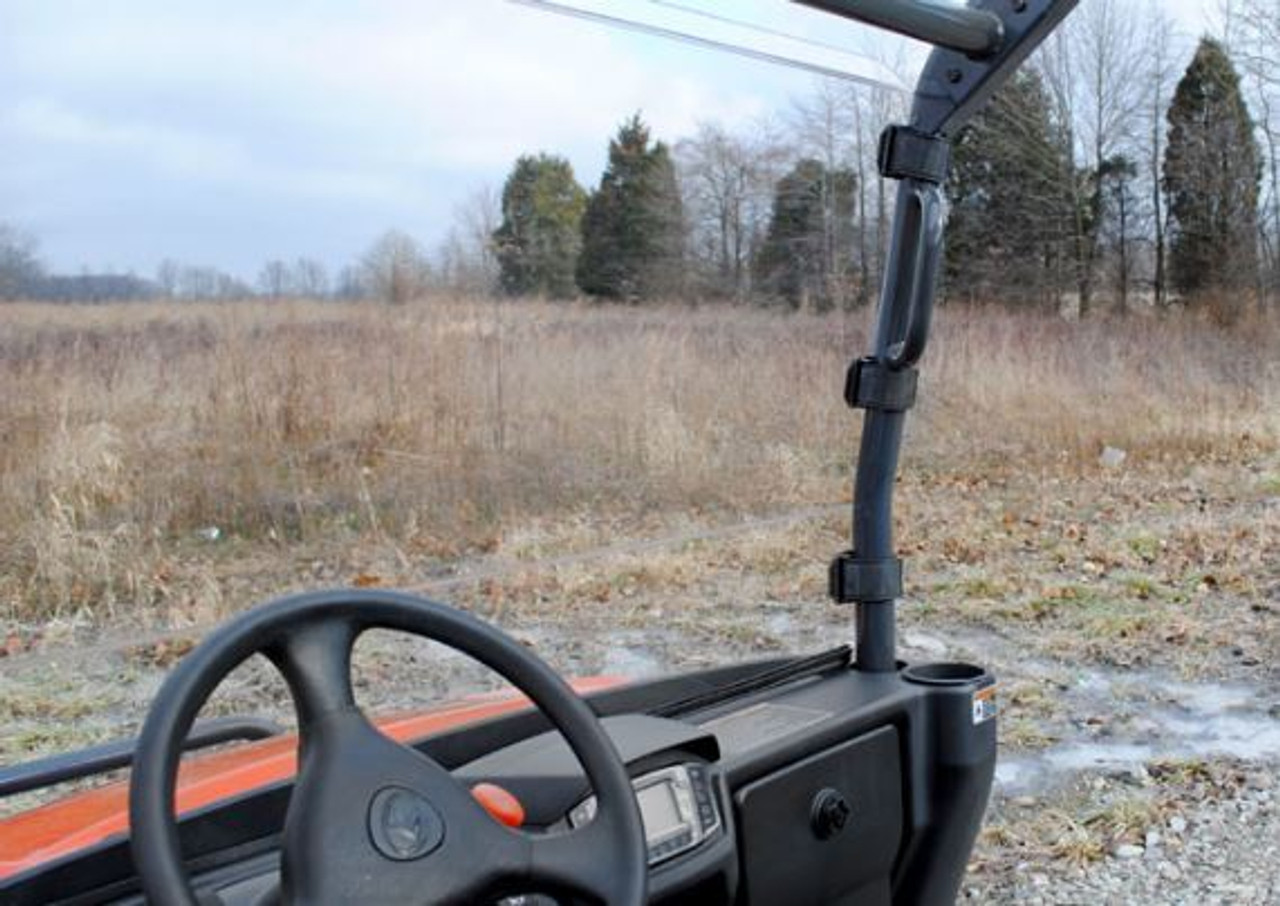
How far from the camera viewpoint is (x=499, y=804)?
1.22 meters

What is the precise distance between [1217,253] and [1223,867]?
1896 cm

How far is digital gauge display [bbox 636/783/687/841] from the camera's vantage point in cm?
143

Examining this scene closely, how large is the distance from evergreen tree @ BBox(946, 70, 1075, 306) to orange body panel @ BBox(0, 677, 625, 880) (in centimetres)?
1522

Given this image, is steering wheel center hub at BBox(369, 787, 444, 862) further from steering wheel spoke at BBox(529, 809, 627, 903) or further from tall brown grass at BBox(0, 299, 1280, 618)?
tall brown grass at BBox(0, 299, 1280, 618)

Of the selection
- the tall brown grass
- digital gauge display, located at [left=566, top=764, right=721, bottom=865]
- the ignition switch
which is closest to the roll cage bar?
the ignition switch

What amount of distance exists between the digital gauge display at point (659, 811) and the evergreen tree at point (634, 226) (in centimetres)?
1301

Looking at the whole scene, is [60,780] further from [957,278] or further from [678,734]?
[957,278]

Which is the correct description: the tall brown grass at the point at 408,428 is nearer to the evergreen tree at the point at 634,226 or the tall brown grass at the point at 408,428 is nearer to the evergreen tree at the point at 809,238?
the evergreen tree at the point at 809,238

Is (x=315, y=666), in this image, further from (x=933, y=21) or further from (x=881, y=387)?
(x=933, y=21)

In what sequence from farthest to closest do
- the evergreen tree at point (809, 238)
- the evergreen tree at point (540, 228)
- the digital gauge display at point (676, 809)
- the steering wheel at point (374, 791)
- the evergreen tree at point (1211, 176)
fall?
1. the evergreen tree at point (1211, 176)
2. the evergreen tree at point (809, 238)
3. the evergreen tree at point (540, 228)
4. the digital gauge display at point (676, 809)
5. the steering wheel at point (374, 791)

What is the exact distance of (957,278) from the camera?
53.3 feet

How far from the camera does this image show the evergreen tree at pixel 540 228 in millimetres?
10078

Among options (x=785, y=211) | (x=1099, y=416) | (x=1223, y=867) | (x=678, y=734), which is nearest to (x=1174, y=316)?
(x=785, y=211)

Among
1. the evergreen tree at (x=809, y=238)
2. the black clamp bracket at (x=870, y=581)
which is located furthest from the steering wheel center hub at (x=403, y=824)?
the evergreen tree at (x=809, y=238)
